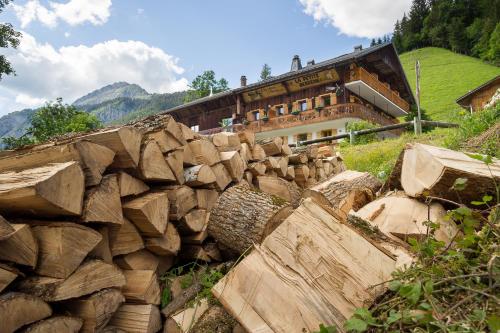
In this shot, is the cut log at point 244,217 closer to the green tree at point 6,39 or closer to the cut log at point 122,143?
the cut log at point 122,143

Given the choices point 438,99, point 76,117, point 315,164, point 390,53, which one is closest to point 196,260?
point 315,164

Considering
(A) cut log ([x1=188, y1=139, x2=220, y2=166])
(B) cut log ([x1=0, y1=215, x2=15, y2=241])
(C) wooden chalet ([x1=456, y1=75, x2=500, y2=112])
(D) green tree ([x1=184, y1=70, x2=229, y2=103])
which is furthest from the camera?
(D) green tree ([x1=184, y1=70, x2=229, y2=103])

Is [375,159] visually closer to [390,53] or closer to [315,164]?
[315,164]

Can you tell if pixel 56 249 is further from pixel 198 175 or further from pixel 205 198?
pixel 205 198

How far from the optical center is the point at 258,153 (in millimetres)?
4574

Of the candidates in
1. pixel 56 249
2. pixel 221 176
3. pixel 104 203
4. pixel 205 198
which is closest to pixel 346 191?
pixel 221 176

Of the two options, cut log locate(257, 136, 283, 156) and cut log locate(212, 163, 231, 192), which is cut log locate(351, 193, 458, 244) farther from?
cut log locate(257, 136, 283, 156)

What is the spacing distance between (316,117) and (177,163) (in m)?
20.1

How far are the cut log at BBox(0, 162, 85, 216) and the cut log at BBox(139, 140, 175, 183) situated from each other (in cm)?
61

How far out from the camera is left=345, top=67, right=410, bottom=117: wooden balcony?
841 inches

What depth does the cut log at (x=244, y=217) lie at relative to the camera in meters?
2.59

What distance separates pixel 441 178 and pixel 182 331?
204 cm

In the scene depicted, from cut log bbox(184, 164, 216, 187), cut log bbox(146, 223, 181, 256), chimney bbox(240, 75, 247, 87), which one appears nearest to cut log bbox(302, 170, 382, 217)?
cut log bbox(184, 164, 216, 187)

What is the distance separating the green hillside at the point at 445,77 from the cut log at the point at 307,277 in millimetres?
30653
